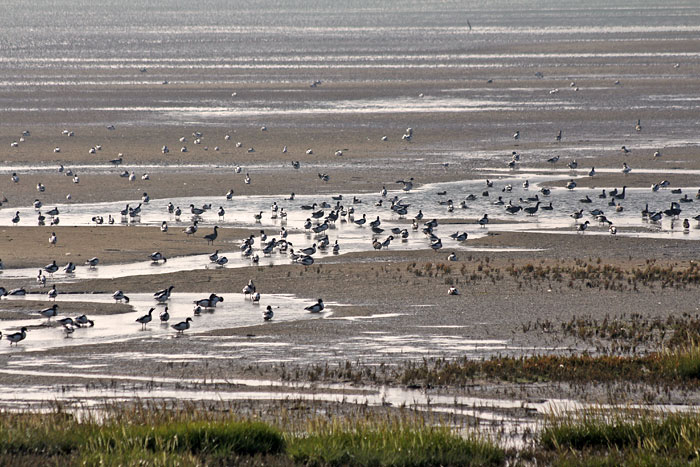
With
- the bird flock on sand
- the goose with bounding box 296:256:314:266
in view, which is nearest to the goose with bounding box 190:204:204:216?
the bird flock on sand

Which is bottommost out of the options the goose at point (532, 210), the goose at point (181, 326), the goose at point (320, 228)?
the goose at point (181, 326)

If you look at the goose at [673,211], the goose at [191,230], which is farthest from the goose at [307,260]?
the goose at [673,211]

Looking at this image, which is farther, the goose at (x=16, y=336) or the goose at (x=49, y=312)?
the goose at (x=49, y=312)

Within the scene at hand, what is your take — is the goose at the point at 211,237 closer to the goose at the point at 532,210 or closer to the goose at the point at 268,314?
the goose at the point at 268,314

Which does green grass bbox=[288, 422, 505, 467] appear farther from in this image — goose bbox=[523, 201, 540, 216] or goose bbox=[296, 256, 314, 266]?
goose bbox=[523, 201, 540, 216]

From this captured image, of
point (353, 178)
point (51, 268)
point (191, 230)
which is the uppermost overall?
point (353, 178)

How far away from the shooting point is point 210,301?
80.7 ft

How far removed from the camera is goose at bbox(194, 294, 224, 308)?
24.3 m

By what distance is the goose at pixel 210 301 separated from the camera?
24316 mm

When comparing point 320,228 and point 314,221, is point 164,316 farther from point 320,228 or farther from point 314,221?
point 314,221

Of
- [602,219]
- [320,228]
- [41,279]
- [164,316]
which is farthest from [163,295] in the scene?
[602,219]

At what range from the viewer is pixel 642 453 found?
12461 millimetres

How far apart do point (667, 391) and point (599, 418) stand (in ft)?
11.6

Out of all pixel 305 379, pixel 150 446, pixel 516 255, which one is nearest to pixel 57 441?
pixel 150 446
